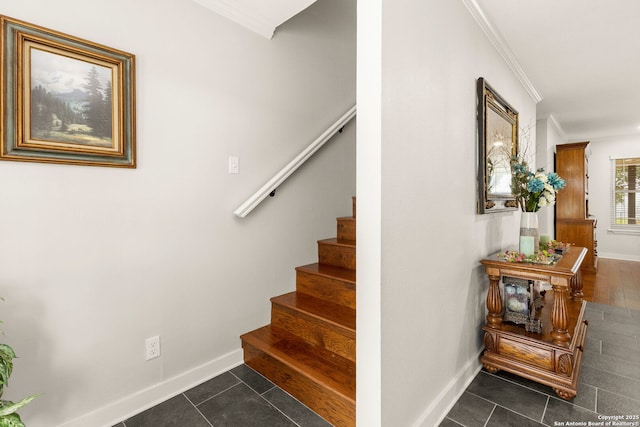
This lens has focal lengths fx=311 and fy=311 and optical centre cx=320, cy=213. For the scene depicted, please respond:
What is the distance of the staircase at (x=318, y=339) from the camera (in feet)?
5.24

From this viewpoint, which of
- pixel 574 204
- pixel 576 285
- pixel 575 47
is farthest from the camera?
pixel 574 204

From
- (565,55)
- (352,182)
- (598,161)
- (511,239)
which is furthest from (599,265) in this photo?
(352,182)

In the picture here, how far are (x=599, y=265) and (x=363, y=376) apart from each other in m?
6.33

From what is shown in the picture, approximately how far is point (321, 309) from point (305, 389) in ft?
1.57

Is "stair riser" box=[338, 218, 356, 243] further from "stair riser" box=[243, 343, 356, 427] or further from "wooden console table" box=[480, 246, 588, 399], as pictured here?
"stair riser" box=[243, 343, 356, 427]

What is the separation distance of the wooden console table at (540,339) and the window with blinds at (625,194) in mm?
5544

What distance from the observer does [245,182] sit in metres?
2.12

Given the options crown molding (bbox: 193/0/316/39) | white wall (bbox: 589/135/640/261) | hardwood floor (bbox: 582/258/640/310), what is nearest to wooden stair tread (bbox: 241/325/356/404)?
crown molding (bbox: 193/0/316/39)

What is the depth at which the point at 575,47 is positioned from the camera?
238 cm

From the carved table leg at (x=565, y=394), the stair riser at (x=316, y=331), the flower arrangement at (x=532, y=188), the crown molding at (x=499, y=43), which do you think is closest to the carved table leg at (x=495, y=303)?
the carved table leg at (x=565, y=394)

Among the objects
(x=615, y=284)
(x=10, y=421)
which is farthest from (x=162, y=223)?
(x=615, y=284)

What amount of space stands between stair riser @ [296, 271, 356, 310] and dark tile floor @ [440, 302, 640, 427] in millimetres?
816

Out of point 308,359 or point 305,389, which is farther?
point 308,359

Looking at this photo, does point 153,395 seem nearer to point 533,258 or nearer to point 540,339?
point 540,339
